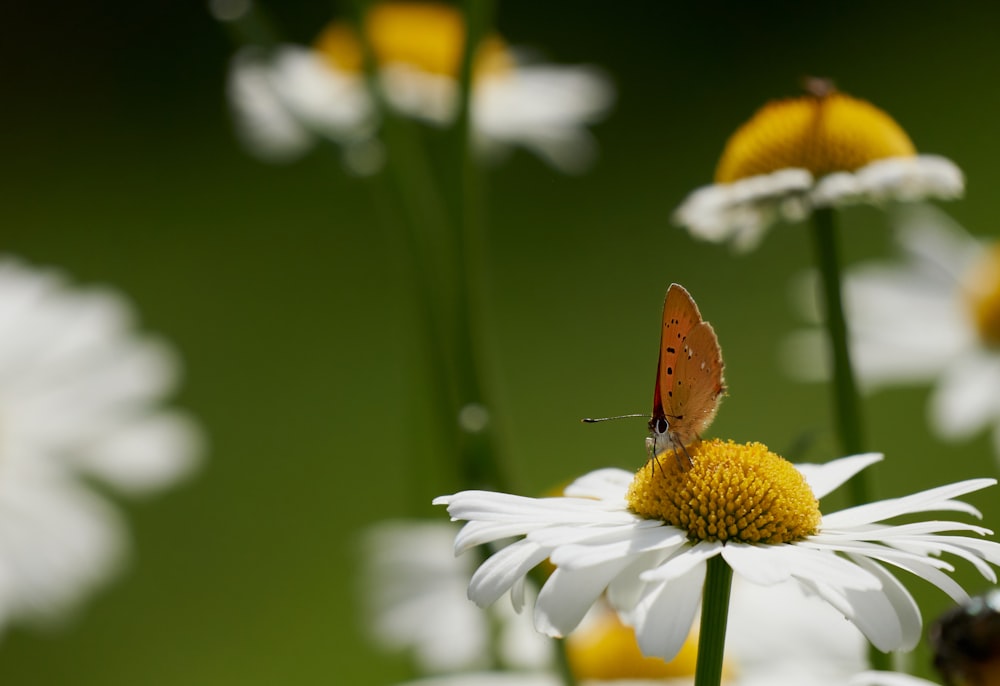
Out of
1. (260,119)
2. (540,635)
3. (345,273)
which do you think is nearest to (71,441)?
(260,119)

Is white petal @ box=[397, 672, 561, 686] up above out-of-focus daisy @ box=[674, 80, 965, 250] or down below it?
below

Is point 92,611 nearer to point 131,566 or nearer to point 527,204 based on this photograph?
point 131,566

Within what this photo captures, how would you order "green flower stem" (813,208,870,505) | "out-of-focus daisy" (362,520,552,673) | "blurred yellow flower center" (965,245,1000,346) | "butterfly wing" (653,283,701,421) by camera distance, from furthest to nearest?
1. "blurred yellow flower center" (965,245,1000,346)
2. "out-of-focus daisy" (362,520,552,673)
3. "green flower stem" (813,208,870,505)
4. "butterfly wing" (653,283,701,421)

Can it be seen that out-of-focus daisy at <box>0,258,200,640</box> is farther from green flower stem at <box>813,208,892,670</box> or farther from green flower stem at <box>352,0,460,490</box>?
green flower stem at <box>813,208,892,670</box>

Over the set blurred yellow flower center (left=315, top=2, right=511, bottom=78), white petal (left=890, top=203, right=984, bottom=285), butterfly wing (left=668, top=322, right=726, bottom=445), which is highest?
blurred yellow flower center (left=315, top=2, right=511, bottom=78)

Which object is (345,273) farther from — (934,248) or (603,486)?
(603,486)

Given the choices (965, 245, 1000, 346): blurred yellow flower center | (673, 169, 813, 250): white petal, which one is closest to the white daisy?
(673, 169, 813, 250): white petal
